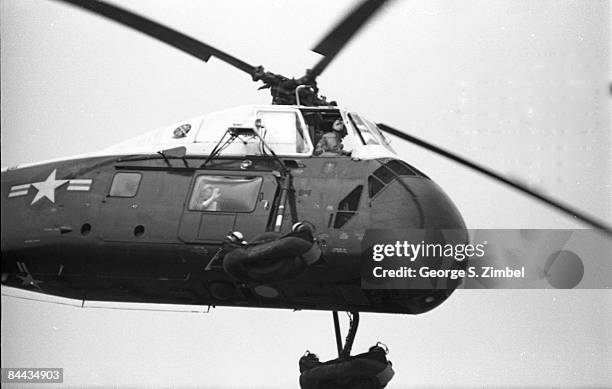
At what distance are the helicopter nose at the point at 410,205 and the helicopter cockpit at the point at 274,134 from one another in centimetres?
48

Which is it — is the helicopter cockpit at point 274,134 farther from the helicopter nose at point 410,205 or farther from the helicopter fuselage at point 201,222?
the helicopter nose at point 410,205

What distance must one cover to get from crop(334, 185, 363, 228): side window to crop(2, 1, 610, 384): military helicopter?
0.05 ft

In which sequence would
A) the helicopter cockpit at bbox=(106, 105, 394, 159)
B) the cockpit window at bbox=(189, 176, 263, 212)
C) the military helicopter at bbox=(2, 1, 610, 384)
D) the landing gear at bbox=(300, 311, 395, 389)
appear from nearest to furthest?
1. the military helicopter at bbox=(2, 1, 610, 384)
2. the cockpit window at bbox=(189, 176, 263, 212)
3. the helicopter cockpit at bbox=(106, 105, 394, 159)
4. the landing gear at bbox=(300, 311, 395, 389)

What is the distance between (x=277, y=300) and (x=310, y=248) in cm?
106

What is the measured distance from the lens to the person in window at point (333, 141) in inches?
367

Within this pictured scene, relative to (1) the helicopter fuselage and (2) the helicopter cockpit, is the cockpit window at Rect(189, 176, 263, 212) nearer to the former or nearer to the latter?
(1) the helicopter fuselage

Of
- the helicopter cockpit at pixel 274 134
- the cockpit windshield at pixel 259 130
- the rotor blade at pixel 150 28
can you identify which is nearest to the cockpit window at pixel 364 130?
the helicopter cockpit at pixel 274 134

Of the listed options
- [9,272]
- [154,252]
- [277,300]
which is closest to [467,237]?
[277,300]

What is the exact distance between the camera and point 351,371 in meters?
9.57

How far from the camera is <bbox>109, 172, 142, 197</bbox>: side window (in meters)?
9.29

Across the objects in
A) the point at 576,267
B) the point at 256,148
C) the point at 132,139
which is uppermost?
the point at 132,139

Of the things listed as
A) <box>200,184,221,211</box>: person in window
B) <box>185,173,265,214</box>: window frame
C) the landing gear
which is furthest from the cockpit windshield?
the landing gear

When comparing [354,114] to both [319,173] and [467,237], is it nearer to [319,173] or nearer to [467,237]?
[319,173]

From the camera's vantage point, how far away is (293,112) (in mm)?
9547
